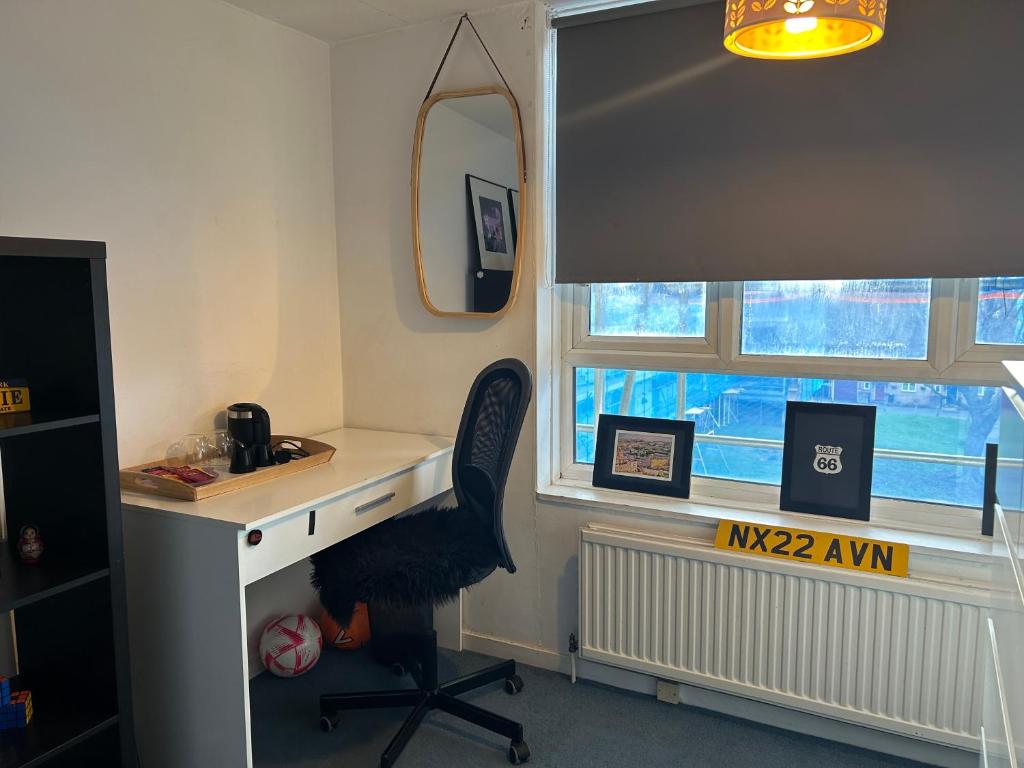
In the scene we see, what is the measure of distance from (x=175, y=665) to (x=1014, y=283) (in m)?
2.45

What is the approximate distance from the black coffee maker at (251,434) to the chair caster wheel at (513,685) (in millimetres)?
1073

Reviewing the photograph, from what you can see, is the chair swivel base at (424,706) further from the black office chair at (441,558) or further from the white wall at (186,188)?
the white wall at (186,188)

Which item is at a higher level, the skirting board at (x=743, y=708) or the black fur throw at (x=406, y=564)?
the black fur throw at (x=406, y=564)

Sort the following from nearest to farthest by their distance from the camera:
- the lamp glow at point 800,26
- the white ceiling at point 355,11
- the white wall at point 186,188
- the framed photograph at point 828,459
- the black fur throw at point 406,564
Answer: the lamp glow at point 800,26, the white wall at point 186,188, the black fur throw at point 406,564, the framed photograph at point 828,459, the white ceiling at point 355,11

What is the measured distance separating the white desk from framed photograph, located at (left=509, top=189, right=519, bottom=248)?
98cm

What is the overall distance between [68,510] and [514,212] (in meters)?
1.57

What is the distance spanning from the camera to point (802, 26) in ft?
4.56

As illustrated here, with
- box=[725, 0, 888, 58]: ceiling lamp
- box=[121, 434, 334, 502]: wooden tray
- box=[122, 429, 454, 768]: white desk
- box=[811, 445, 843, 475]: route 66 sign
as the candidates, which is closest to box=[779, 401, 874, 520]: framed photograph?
box=[811, 445, 843, 475]: route 66 sign

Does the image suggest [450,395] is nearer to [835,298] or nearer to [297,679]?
[297,679]

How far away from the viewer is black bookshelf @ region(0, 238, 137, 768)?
165 cm

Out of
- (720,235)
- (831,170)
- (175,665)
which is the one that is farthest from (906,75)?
(175,665)

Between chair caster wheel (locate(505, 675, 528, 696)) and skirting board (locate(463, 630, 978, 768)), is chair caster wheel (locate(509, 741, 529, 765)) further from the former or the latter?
skirting board (locate(463, 630, 978, 768))

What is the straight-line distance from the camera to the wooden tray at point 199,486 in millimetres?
1966

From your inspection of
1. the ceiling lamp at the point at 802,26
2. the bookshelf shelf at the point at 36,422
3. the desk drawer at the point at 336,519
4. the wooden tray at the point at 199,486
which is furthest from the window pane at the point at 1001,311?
the bookshelf shelf at the point at 36,422
